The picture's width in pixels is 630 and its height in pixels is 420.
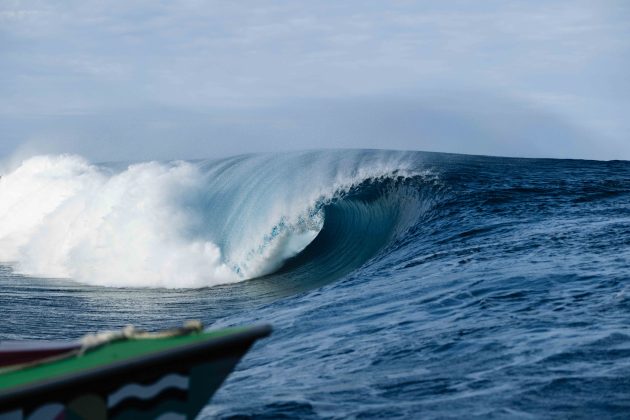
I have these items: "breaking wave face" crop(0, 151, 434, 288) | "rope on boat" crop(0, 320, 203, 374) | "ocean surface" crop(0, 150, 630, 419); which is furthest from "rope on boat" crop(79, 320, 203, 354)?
"breaking wave face" crop(0, 151, 434, 288)

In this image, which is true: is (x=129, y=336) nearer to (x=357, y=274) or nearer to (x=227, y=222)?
(x=357, y=274)

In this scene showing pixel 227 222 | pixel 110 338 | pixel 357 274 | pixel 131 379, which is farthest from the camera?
pixel 227 222

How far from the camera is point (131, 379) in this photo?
13.0 ft

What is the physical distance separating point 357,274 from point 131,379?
10.3 meters

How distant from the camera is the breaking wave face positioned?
702 inches

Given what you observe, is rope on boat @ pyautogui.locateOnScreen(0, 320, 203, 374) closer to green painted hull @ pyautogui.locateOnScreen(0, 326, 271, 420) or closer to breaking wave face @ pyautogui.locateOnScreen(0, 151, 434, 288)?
green painted hull @ pyautogui.locateOnScreen(0, 326, 271, 420)

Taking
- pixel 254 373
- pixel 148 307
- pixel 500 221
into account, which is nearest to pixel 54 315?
pixel 148 307

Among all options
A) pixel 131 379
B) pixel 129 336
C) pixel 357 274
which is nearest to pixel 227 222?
pixel 357 274

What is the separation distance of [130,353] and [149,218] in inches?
620

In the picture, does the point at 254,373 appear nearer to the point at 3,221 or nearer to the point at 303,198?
the point at 303,198

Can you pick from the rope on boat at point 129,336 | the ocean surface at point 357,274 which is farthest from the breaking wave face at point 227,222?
the rope on boat at point 129,336

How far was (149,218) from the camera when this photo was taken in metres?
19.5

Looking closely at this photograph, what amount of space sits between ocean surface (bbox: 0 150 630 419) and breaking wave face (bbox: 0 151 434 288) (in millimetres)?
60

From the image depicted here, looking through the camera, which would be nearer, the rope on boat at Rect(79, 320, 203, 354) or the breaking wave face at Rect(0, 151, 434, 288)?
the rope on boat at Rect(79, 320, 203, 354)
